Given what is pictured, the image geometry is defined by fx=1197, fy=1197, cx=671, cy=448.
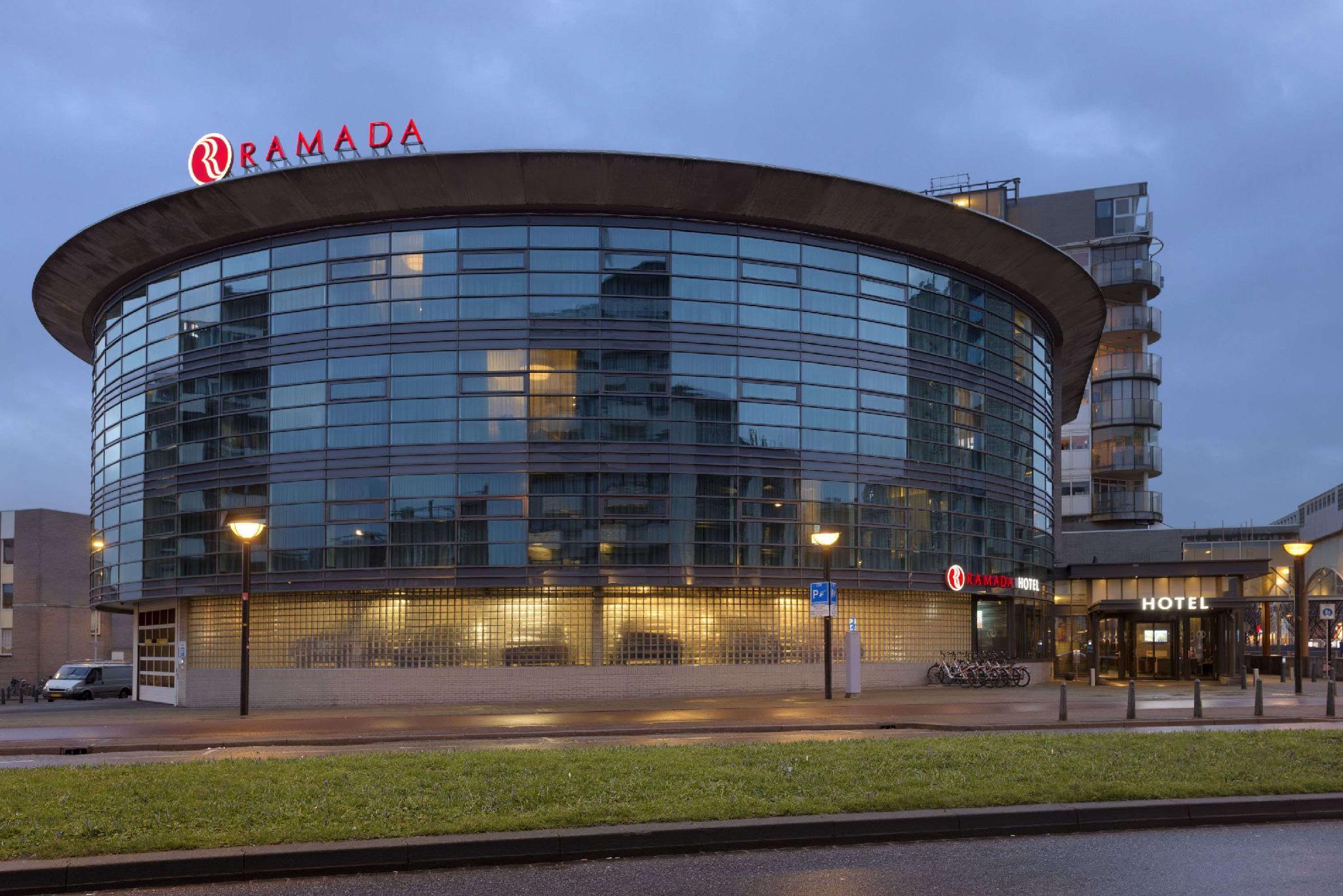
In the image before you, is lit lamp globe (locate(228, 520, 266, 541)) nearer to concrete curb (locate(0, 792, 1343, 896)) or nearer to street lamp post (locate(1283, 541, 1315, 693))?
concrete curb (locate(0, 792, 1343, 896))

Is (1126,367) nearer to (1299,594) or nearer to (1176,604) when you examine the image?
(1176,604)

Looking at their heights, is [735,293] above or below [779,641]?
above

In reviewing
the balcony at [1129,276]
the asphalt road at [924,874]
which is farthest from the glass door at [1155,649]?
the asphalt road at [924,874]

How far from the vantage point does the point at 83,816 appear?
37.4ft

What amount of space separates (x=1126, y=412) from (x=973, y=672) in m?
38.1

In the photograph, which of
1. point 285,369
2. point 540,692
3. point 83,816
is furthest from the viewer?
point 285,369

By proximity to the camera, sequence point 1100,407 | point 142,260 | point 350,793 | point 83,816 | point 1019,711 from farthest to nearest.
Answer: point 1100,407 < point 142,260 < point 1019,711 < point 350,793 < point 83,816

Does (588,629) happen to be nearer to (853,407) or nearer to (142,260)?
(853,407)

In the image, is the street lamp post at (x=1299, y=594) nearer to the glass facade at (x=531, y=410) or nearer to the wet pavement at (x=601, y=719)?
the wet pavement at (x=601, y=719)

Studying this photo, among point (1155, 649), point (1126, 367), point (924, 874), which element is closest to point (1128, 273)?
point (1126, 367)

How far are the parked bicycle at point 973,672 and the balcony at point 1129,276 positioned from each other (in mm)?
34957

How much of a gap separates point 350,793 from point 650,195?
27892 mm

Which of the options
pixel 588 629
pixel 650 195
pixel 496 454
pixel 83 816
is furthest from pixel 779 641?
pixel 83 816

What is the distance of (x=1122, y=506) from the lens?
2931 inches
